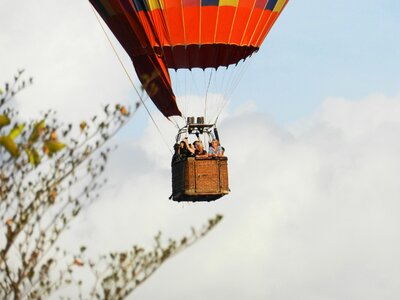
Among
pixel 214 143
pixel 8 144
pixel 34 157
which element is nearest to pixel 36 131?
pixel 34 157

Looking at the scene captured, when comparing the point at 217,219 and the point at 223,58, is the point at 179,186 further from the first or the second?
the point at 217,219

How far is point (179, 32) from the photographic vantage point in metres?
43.9

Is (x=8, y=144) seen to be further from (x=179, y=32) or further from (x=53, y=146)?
(x=179, y=32)

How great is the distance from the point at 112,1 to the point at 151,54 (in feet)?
7.43

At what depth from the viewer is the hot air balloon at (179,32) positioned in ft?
142

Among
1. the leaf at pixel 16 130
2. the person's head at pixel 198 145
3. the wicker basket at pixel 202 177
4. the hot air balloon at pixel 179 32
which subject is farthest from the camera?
the hot air balloon at pixel 179 32

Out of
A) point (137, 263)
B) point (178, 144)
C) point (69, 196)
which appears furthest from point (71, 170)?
point (178, 144)

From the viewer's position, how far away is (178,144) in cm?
4081

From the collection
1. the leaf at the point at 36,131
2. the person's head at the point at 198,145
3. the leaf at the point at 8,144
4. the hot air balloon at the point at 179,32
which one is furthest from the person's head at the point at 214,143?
the leaf at the point at 8,144

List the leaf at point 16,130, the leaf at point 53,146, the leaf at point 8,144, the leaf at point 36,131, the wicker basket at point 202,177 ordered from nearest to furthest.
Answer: the leaf at point 8,144
the leaf at point 53,146
the leaf at point 16,130
the leaf at point 36,131
the wicker basket at point 202,177

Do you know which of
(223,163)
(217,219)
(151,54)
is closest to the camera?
(217,219)

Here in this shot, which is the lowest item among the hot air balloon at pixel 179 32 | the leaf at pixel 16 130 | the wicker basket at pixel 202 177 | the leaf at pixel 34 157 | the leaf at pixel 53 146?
the leaf at pixel 34 157

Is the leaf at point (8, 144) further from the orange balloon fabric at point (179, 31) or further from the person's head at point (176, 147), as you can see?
the orange balloon fabric at point (179, 31)

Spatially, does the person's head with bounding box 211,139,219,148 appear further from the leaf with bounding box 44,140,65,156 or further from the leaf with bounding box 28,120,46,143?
the leaf with bounding box 44,140,65,156
